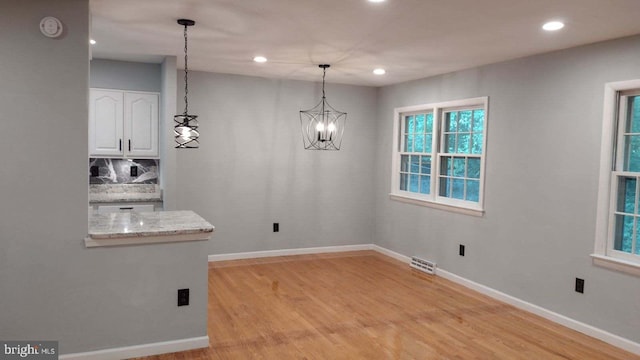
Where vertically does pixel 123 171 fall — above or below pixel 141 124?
below

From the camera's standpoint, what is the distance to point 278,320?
4.13m

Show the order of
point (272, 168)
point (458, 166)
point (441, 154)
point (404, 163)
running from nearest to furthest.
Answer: point (458, 166)
point (441, 154)
point (272, 168)
point (404, 163)

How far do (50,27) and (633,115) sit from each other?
423 centimetres

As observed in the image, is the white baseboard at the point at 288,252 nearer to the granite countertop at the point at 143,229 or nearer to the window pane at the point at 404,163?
the window pane at the point at 404,163

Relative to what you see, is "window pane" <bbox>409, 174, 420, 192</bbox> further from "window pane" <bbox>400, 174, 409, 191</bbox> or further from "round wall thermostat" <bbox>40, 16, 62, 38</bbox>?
"round wall thermostat" <bbox>40, 16, 62, 38</bbox>

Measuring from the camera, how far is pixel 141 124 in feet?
18.2

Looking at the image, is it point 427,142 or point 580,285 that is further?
point 427,142

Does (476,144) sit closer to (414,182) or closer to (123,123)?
(414,182)

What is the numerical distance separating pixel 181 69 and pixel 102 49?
1.11m

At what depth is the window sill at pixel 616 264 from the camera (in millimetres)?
3621

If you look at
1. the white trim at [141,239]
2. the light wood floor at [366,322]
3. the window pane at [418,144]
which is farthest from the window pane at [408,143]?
the white trim at [141,239]

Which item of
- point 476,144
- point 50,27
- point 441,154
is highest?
point 50,27

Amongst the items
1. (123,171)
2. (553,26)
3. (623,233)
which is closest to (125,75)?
(123,171)

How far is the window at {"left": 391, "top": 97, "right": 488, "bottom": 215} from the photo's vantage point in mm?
5293
